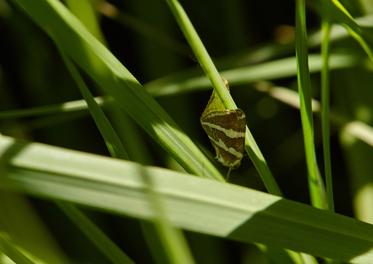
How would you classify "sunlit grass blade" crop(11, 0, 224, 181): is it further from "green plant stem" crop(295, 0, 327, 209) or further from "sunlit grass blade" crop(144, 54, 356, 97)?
"sunlit grass blade" crop(144, 54, 356, 97)

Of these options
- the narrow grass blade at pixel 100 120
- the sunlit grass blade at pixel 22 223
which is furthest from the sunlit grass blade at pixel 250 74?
the narrow grass blade at pixel 100 120

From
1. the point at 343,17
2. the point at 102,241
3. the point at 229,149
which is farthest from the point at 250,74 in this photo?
the point at 102,241

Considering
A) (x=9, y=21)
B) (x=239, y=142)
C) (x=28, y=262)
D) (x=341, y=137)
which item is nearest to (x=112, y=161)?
(x=28, y=262)

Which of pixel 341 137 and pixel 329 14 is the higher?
pixel 329 14

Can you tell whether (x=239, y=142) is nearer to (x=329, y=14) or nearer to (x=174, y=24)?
(x=329, y=14)

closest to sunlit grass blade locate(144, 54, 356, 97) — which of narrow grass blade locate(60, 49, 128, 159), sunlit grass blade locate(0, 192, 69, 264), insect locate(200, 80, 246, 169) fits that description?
insect locate(200, 80, 246, 169)

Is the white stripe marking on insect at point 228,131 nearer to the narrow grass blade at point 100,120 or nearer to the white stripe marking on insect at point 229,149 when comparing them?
the white stripe marking on insect at point 229,149
